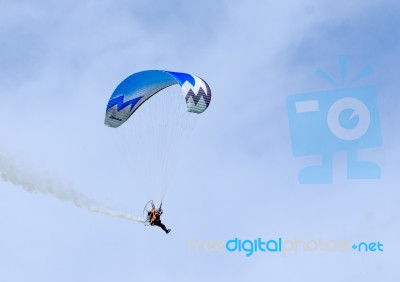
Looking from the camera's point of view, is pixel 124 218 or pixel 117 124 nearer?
pixel 124 218

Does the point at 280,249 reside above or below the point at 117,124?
below

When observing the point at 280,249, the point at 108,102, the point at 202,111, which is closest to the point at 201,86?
the point at 202,111

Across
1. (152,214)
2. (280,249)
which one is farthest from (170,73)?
(280,249)

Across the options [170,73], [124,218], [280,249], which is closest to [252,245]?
[280,249]

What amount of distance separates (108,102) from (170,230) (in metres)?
7.92

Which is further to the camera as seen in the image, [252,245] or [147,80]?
[147,80]

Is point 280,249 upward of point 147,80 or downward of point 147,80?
downward

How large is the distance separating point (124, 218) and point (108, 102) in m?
6.54

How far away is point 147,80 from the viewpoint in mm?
49625

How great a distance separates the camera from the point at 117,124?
165 feet

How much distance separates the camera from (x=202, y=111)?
153ft

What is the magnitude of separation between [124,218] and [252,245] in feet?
21.6

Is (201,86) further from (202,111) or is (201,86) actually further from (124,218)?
(124,218)

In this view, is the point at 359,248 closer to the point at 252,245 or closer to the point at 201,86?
the point at 252,245
